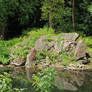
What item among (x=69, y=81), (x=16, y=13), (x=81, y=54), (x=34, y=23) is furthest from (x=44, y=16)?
(x=69, y=81)

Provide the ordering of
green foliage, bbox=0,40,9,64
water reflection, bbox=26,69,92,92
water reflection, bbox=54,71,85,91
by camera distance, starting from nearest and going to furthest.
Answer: water reflection, bbox=26,69,92,92, water reflection, bbox=54,71,85,91, green foliage, bbox=0,40,9,64

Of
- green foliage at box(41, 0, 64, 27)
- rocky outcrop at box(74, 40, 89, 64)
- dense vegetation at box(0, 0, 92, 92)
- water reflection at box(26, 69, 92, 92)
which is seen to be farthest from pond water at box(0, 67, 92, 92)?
green foliage at box(41, 0, 64, 27)

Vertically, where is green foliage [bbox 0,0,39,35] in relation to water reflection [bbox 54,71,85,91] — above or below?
above

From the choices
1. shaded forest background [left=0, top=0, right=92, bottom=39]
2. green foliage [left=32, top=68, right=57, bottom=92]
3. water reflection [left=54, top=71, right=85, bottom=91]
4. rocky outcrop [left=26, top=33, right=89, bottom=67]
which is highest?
shaded forest background [left=0, top=0, right=92, bottom=39]

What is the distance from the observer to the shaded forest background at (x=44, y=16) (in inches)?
688

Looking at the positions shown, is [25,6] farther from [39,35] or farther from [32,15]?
[39,35]

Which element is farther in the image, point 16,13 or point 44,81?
point 16,13

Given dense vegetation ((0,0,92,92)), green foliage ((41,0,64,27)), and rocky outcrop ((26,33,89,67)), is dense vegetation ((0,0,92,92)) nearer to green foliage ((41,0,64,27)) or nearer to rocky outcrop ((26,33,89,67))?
green foliage ((41,0,64,27))

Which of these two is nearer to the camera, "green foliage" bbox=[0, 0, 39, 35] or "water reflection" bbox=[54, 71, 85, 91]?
"water reflection" bbox=[54, 71, 85, 91]

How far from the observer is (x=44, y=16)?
17.8m

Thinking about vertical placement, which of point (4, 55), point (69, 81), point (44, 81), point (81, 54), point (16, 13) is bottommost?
point (69, 81)

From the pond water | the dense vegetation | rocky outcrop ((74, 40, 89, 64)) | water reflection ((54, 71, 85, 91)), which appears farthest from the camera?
the dense vegetation

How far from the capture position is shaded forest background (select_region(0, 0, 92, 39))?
17.5m

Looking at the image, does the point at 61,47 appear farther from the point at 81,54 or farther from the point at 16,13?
the point at 16,13
